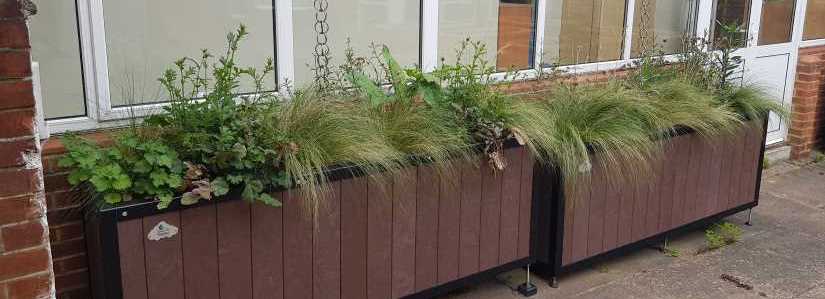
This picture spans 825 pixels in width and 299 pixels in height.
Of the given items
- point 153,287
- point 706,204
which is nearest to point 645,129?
point 706,204

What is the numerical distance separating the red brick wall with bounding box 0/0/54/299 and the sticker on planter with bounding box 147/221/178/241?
67 cm

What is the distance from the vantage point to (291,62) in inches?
168

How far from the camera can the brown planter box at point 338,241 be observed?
3.06 m

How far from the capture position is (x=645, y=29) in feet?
20.7

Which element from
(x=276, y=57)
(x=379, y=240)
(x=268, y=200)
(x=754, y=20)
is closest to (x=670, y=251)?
(x=379, y=240)

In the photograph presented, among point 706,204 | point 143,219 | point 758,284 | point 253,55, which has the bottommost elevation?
point 758,284

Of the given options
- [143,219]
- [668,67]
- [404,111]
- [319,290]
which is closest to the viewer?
[143,219]

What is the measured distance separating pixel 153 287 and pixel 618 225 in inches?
112

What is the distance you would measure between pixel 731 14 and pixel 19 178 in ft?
21.1

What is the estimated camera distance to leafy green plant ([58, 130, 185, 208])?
302 centimetres

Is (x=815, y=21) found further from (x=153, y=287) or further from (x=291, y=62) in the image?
(x=153, y=287)

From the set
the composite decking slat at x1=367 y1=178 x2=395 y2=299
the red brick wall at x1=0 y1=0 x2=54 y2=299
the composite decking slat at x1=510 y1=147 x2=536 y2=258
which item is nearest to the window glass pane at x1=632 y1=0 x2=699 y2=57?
the composite decking slat at x1=510 y1=147 x2=536 y2=258

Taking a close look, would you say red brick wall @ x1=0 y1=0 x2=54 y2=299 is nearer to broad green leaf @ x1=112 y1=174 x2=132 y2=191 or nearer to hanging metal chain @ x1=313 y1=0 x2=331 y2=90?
broad green leaf @ x1=112 y1=174 x2=132 y2=191

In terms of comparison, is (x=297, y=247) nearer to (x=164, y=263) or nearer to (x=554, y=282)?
(x=164, y=263)
